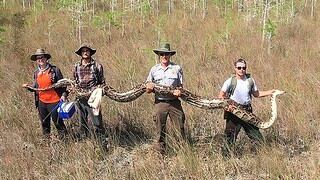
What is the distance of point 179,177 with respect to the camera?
461 cm

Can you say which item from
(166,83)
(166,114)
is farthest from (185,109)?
(166,83)

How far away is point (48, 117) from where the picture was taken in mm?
5617

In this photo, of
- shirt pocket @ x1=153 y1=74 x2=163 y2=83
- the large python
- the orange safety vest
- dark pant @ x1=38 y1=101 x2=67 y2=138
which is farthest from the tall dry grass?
shirt pocket @ x1=153 y1=74 x2=163 y2=83

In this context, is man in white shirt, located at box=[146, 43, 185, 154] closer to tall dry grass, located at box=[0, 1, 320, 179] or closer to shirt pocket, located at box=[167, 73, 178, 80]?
shirt pocket, located at box=[167, 73, 178, 80]

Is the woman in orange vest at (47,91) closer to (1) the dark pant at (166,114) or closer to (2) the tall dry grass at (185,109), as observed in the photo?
(2) the tall dry grass at (185,109)

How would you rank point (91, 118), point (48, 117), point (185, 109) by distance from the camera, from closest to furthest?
1. point (91, 118)
2. point (48, 117)
3. point (185, 109)

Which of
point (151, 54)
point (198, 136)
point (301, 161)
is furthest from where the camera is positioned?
point (151, 54)

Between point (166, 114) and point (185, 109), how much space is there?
5.55 feet

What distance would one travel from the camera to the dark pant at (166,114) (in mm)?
5023

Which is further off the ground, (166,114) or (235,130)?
(166,114)

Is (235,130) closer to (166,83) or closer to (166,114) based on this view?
(166,114)

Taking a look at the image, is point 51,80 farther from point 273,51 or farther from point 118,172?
point 273,51

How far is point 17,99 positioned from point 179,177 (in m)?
4.43

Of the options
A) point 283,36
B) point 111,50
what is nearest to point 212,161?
point 111,50
